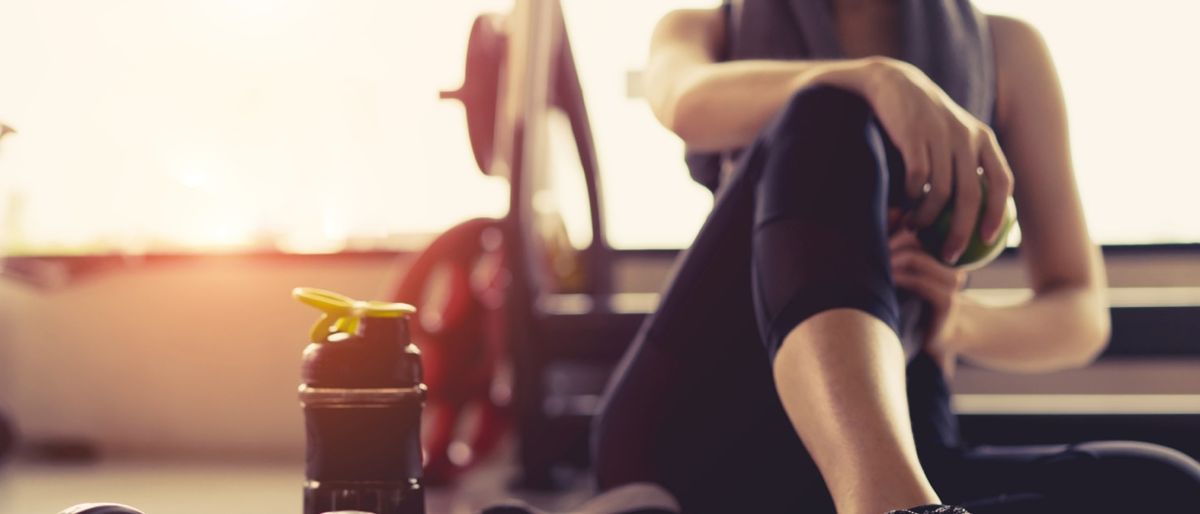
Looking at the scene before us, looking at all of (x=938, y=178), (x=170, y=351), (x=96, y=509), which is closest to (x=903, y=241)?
(x=938, y=178)

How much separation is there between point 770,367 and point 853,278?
212 millimetres

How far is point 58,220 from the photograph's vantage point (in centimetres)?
268

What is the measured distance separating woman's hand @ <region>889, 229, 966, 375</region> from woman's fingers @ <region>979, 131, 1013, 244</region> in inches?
2.2

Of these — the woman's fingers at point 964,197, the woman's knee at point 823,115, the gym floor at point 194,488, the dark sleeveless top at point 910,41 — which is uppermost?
the dark sleeveless top at point 910,41

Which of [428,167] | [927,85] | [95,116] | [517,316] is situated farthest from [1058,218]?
[95,116]

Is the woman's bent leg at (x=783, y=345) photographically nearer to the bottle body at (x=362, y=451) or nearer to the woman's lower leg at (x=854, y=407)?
the woman's lower leg at (x=854, y=407)

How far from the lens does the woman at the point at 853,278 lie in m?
0.58

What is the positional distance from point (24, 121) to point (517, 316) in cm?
142

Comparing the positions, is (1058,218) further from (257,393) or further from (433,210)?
(257,393)

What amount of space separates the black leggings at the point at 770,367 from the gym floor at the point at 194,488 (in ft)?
2.42

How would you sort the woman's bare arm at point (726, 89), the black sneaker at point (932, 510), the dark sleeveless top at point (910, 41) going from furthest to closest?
the dark sleeveless top at point (910, 41) → the woman's bare arm at point (726, 89) → the black sneaker at point (932, 510)

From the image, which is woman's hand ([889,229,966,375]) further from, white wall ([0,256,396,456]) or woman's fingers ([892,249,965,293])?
white wall ([0,256,396,456])

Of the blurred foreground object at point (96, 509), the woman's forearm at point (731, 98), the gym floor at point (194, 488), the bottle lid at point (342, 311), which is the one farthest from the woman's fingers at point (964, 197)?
the gym floor at point (194, 488)

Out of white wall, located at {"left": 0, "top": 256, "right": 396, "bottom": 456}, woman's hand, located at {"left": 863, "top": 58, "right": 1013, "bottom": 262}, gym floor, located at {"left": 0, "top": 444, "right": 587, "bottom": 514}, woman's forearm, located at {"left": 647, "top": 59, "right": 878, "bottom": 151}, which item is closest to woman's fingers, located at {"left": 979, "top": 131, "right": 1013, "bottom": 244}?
woman's hand, located at {"left": 863, "top": 58, "right": 1013, "bottom": 262}
